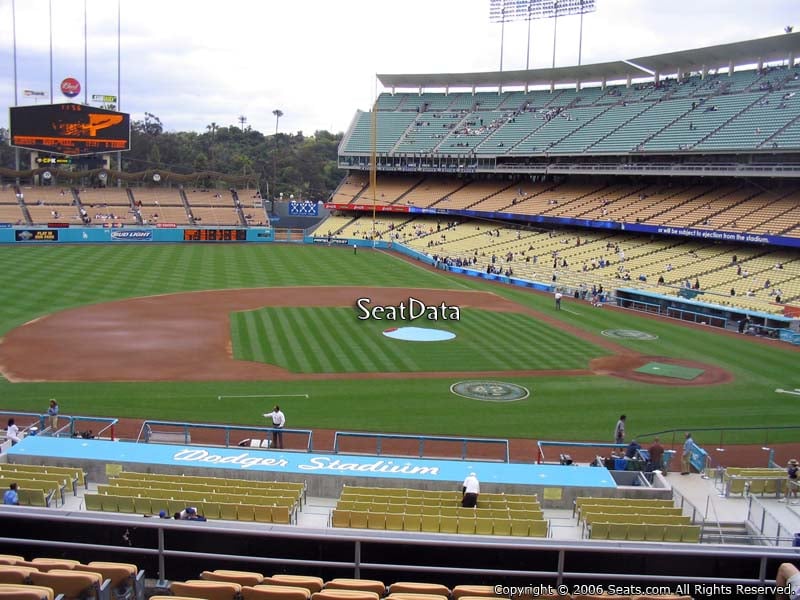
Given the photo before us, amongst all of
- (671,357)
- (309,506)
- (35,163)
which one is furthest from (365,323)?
(35,163)

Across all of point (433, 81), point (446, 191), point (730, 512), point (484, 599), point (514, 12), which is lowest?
point (730, 512)

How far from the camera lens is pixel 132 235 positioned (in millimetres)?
73000

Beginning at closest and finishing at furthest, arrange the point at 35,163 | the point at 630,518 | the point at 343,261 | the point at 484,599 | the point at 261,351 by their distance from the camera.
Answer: the point at 484,599 < the point at 630,518 < the point at 261,351 < the point at 343,261 < the point at 35,163

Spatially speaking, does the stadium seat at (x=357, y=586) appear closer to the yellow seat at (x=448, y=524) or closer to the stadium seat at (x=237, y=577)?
the stadium seat at (x=237, y=577)

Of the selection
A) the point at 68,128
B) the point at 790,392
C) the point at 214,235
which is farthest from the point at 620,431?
the point at 68,128

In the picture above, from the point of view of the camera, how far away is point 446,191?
86.5 metres

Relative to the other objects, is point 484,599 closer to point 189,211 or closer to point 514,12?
point 189,211

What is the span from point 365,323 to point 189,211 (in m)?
52.7

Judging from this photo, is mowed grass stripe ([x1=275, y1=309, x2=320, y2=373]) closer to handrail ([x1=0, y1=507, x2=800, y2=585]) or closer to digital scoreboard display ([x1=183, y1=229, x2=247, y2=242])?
handrail ([x1=0, y1=507, x2=800, y2=585])

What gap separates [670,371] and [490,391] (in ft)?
29.1

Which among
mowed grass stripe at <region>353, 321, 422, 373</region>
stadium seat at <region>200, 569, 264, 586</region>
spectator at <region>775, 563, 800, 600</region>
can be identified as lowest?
mowed grass stripe at <region>353, 321, 422, 373</region>

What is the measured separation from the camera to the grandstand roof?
6170 centimetres

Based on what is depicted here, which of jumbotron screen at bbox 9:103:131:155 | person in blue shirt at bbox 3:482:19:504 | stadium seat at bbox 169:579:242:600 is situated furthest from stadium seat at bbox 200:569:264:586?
jumbotron screen at bbox 9:103:131:155

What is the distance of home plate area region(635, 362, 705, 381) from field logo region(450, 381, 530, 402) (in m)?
6.53
